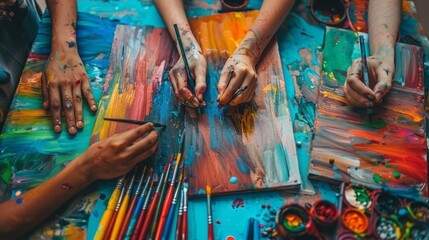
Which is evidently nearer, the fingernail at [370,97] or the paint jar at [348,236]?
the paint jar at [348,236]

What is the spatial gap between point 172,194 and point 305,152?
0.42 meters

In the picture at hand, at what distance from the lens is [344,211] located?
1071 millimetres

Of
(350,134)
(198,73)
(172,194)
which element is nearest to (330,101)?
(350,134)

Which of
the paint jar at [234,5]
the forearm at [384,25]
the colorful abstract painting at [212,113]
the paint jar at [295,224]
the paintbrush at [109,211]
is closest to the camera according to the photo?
the paint jar at [295,224]

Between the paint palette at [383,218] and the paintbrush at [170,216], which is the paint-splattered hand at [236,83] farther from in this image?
the paint palette at [383,218]

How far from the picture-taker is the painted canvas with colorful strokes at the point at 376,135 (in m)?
1.20

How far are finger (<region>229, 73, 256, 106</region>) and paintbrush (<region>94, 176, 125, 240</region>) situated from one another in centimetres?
41

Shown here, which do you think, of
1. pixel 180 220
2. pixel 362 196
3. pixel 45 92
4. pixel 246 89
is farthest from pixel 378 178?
pixel 45 92

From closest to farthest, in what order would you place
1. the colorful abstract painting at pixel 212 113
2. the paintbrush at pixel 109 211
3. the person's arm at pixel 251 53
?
the paintbrush at pixel 109 211 < the colorful abstract painting at pixel 212 113 < the person's arm at pixel 251 53

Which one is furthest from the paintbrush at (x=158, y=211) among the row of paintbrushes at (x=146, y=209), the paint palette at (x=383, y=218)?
the paint palette at (x=383, y=218)

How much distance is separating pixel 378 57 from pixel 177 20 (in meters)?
0.72

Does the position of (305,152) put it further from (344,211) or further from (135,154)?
(135,154)

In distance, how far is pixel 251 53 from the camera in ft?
4.71

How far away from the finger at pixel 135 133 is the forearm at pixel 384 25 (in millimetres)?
813
